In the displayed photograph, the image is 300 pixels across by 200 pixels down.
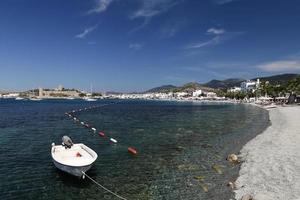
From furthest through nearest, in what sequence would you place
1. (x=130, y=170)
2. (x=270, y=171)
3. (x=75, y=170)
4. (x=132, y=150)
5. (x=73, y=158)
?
(x=132, y=150)
(x=130, y=170)
(x=73, y=158)
(x=270, y=171)
(x=75, y=170)

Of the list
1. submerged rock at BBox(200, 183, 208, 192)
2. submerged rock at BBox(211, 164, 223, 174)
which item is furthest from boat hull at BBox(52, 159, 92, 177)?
submerged rock at BBox(211, 164, 223, 174)

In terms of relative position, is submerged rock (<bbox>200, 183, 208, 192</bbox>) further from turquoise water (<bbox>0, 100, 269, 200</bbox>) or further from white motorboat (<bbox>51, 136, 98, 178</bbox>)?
white motorboat (<bbox>51, 136, 98, 178</bbox>)

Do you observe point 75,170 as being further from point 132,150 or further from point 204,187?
point 132,150

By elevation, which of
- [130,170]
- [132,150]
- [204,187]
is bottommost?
[204,187]

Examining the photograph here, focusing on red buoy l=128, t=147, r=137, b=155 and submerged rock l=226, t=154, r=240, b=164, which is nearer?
submerged rock l=226, t=154, r=240, b=164

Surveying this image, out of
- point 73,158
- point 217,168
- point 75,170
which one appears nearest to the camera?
point 75,170

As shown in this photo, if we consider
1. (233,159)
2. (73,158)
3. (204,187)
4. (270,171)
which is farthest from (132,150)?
(270,171)

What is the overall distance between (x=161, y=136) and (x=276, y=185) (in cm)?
2636

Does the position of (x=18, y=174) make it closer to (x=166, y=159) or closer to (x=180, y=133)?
(x=166, y=159)

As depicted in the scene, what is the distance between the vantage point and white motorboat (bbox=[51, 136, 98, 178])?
22.1m

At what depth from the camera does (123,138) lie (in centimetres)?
4334

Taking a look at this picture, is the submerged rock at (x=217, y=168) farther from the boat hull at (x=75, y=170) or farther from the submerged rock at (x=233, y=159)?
the boat hull at (x=75, y=170)

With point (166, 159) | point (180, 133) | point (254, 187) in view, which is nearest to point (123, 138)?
point (180, 133)

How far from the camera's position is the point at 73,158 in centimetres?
2519
